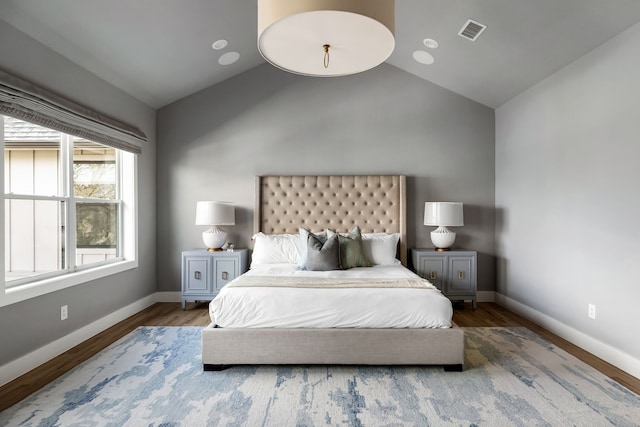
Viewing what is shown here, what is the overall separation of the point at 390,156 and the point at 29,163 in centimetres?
376

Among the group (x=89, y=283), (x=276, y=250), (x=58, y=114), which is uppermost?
(x=58, y=114)

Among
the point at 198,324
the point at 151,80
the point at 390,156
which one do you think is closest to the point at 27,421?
the point at 198,324

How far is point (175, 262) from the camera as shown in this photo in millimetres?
4848

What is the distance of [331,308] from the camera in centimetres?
271

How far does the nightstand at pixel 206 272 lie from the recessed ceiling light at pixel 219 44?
91.4 inches

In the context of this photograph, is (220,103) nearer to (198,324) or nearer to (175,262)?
(175,262)

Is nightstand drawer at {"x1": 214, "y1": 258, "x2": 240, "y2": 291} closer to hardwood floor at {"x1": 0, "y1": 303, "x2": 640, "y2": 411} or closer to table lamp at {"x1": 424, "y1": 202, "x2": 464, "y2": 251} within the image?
hardwood floor at {"x1": 0, "y1": 303, "x2": 640, "y2": 411}

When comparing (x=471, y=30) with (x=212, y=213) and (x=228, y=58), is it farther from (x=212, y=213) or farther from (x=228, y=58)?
(x=212, y=213)

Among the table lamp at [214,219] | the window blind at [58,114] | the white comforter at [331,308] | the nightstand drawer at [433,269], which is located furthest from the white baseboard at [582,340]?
the window blind at [58,114]

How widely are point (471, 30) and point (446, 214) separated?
1.96m

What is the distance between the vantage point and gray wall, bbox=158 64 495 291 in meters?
4.80

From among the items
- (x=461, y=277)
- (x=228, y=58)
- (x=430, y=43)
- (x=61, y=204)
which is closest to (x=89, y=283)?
(x=61, y=204)

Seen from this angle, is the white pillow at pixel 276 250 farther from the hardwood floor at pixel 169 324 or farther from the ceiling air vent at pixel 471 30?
the ceiling air vent at pixel 471 30

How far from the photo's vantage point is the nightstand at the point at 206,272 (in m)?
4.39
